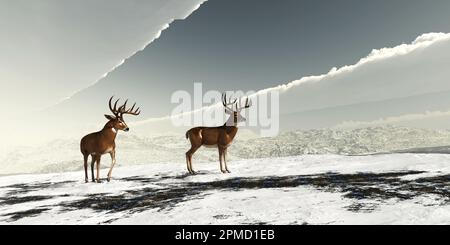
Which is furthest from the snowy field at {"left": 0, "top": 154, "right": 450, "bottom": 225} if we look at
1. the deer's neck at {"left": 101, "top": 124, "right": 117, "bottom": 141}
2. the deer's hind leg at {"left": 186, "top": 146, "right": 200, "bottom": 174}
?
the deer's neck at {"left": 101, "top": 124, "right": 117, "bottom": 141}

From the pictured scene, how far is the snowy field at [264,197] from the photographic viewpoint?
281 inches

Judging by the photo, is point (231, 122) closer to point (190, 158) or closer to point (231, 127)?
point (231, 127)

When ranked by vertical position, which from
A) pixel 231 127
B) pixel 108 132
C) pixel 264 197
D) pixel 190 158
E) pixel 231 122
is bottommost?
pixel 264 197

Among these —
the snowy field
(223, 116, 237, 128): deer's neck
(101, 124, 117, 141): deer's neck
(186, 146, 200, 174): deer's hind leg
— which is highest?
(223, 116, 237, 128): deer's neck

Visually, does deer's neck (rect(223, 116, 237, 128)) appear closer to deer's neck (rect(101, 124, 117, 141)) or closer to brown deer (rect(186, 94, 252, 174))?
brown deer (rect(186, 94, 252, 174))

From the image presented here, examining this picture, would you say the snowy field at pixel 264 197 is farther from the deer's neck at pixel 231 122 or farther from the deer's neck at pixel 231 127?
the deer's neck at pixel 231 122

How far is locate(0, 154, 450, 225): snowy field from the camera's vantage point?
7148 millimetres

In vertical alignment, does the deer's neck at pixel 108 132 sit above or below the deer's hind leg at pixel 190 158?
above

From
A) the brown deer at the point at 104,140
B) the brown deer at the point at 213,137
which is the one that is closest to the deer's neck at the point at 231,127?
the brown deer at the point at 213,137

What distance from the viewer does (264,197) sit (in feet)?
30.7

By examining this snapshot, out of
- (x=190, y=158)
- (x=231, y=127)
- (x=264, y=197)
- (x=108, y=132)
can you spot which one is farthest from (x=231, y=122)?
(x=264, y=197)

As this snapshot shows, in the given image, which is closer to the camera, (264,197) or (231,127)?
(264,197)

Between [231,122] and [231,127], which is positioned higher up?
[231,122]
